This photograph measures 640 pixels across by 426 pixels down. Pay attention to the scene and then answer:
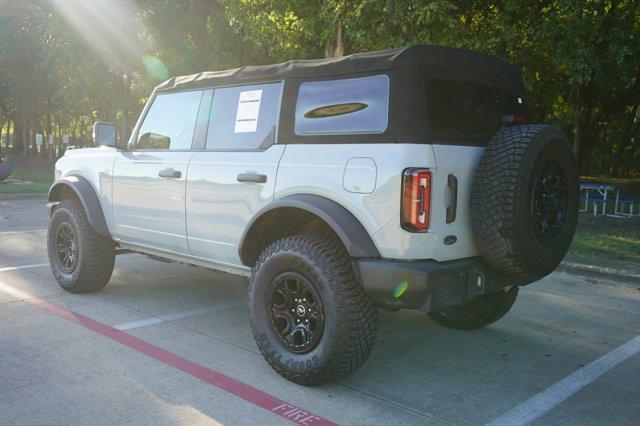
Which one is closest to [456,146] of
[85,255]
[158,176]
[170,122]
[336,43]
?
[158,176]

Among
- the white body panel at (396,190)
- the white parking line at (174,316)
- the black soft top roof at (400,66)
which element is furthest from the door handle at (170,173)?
the white body panel at (396,190)

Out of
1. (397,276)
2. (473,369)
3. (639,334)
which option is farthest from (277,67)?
(639,334)

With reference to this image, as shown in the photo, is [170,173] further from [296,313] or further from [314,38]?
[314,38]

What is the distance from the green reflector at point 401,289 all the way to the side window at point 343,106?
90 cm

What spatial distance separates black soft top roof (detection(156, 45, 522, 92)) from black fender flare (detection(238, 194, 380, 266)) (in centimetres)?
84

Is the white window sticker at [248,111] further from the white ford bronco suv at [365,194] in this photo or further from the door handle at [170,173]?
the door handle at [170,173]

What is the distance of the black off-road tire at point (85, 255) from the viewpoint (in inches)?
216

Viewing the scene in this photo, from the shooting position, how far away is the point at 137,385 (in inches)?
142

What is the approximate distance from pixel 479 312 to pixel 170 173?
8.66 feet

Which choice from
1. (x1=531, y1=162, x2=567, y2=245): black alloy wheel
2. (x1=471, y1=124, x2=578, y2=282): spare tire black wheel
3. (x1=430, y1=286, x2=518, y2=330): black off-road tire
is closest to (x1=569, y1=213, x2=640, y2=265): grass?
(x1=430, y1=286, x2=518, y2=330): black off-road tire

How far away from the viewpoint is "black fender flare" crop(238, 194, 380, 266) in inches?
135

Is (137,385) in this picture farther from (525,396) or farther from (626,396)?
(626,396)

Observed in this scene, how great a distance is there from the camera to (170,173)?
15.5 feet

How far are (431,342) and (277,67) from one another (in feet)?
7.73
